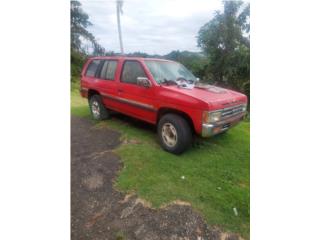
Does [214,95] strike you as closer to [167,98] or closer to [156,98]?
[167,98]

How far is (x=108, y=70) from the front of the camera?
3688mm

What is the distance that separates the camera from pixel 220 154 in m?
2.77

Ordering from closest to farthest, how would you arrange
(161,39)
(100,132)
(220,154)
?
(161,39) → (220,154) → (100,132)

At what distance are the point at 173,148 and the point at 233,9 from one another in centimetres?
185

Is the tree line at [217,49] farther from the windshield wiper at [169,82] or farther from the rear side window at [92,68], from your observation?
the rear side window at [92,68]

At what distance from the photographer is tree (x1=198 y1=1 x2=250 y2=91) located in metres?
2.29

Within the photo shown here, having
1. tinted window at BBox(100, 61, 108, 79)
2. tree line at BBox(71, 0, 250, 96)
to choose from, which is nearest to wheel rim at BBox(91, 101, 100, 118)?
tinted window at BBox(100, 61, 108, 79)

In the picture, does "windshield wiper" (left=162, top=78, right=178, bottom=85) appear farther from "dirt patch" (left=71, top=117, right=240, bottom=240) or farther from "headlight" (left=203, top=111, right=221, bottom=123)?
"dirt patch" (left=71, top=117, right=240, bottom=240)

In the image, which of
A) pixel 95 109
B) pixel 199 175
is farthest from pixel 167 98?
pixel 95 109

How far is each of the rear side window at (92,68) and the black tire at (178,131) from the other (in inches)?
68.9

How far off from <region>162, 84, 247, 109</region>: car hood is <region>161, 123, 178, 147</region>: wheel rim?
19.9 inches
